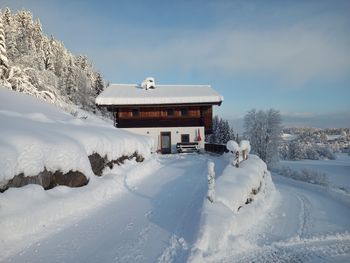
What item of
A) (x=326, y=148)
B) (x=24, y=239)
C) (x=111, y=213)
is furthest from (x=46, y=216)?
(x=326, y=148)

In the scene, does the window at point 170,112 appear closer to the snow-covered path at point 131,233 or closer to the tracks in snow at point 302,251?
the snow-covered path at point 131,233

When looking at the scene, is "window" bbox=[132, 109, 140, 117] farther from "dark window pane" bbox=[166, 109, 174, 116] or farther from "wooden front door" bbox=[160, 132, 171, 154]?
"wooden front door" bbox=[160, 132, 171, 154]

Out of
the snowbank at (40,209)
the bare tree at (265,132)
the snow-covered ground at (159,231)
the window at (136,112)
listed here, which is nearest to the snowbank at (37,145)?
the snowbank at (40,209)

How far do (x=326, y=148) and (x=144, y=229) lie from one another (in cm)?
8121

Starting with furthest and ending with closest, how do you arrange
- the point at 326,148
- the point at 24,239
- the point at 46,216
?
the point at 326,148
the point at 46,216
the point at 24,239

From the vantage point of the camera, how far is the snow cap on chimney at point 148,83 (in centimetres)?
3531

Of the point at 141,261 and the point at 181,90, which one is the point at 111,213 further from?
the point at 181,90

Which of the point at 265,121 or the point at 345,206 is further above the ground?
the point at 265,121

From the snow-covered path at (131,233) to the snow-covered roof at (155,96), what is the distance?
2015 cm

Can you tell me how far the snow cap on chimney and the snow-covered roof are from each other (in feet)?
2.20

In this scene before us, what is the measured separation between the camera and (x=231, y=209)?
875 centimetres

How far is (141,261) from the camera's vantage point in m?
5.62

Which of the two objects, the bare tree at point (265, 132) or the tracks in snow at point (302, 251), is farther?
the bare tree at point (265, 132)

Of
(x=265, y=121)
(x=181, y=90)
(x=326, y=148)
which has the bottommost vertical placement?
(x=326, y=148)
